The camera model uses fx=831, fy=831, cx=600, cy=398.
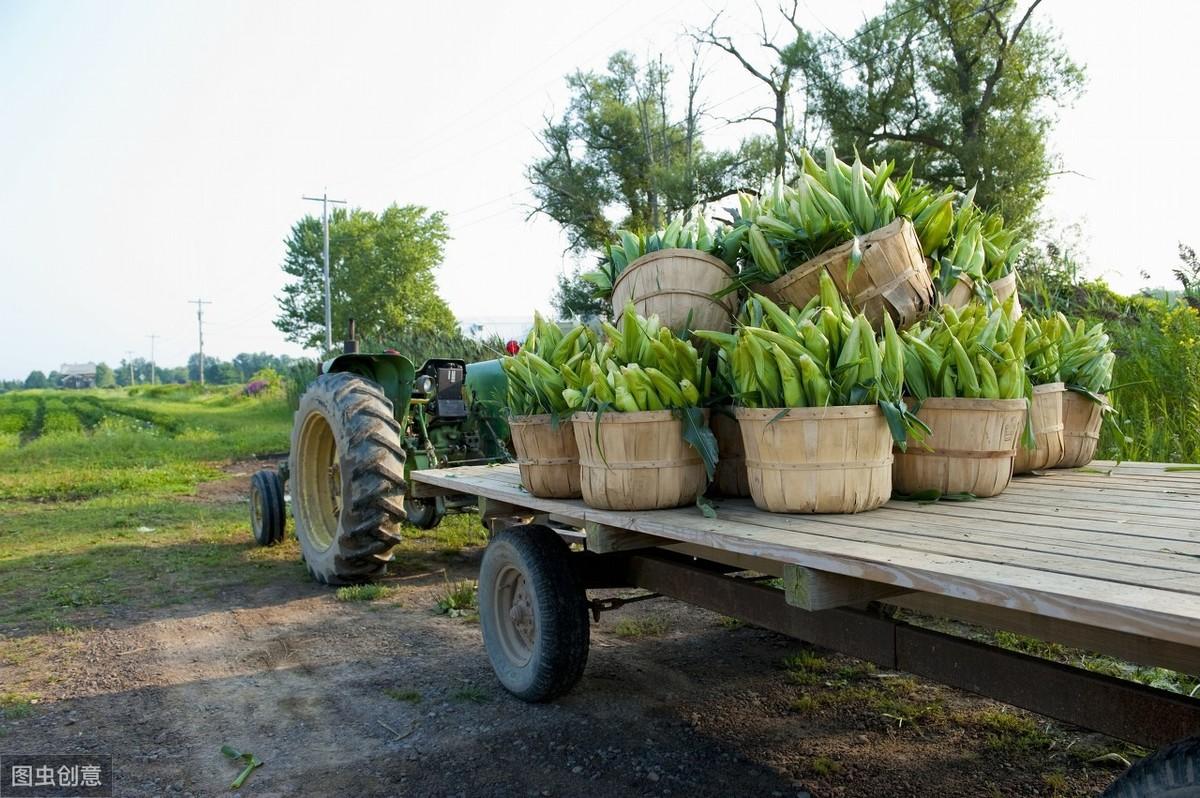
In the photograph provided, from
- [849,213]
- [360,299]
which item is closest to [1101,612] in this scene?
[849,213]

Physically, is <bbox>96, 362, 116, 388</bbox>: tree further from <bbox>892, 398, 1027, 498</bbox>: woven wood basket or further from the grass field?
<bbox>892, 398, 1027, 498</bbox>: woven wood basket

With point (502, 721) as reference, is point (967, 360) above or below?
above

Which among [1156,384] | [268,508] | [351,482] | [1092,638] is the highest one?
[1156,384]

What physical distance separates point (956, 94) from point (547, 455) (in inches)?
756

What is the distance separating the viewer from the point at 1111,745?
334 centimetres

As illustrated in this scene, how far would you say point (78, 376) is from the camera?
110 m

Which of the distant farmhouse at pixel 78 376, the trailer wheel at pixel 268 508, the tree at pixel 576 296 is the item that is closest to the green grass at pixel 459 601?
the trailer wheel at pixel 268 508

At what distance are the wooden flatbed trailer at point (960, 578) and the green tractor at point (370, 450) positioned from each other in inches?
60.5

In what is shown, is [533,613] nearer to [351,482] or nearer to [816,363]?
[816,363]

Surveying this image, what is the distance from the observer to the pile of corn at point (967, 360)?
2807mm

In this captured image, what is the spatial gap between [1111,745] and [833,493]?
→ 73.3 inches

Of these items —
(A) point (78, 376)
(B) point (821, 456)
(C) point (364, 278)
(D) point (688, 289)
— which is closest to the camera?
(B) point (821, 456)

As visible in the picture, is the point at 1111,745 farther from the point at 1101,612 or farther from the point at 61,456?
the point at 61,456

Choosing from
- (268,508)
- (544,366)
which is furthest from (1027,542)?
(268,508)
